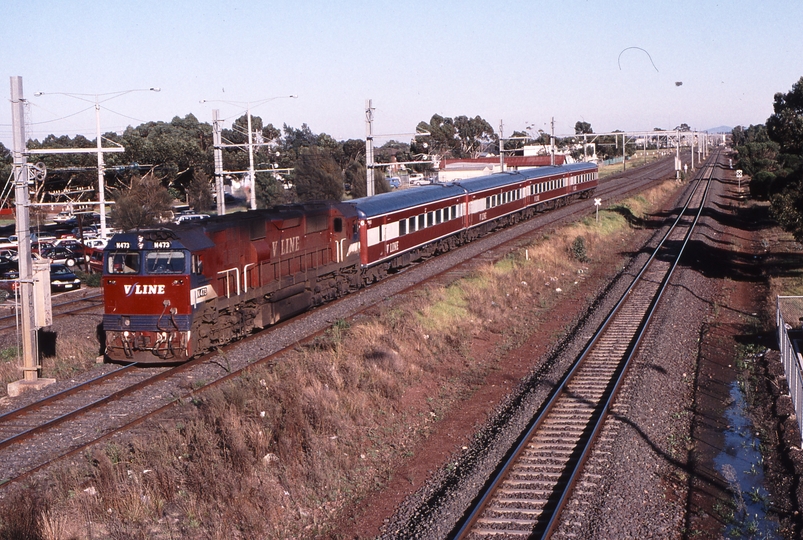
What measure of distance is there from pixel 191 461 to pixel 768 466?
9.53 meters

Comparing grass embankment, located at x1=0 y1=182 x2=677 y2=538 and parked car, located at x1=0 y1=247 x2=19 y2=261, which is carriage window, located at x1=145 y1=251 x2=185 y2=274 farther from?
parked car, located at x1=0 y1=247 x2=19 y2=261

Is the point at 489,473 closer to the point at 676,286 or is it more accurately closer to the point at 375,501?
the point at 375,501

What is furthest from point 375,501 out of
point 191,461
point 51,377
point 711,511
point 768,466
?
point 51,377

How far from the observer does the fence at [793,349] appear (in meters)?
14.0

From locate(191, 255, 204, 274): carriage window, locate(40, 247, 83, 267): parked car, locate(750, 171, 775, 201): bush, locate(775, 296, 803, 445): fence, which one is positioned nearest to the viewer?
locate(775, 296, 803, 445): fence

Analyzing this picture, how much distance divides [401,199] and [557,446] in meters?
19.8

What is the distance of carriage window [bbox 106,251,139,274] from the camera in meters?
17.6

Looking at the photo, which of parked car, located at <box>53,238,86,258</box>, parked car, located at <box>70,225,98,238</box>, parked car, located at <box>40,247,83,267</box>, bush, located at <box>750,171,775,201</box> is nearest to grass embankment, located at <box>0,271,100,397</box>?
parked car, located at <box>40,247,83,267</box>

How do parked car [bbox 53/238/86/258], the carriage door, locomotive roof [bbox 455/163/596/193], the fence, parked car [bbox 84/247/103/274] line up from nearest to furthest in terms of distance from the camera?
1. the fence
2. the carriage door
3. parked car [bbox 84/247/103/274]
4. locomotive roof [bbox 455/163/596/193]
5. parked car [bbox 53/238/86/258]

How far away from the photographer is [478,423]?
48.9 ft

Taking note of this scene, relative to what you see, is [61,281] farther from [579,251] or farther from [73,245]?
[579,251]

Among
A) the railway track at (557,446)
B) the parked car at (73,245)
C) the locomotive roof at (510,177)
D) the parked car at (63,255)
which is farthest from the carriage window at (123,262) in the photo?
the parked car at (73,245)

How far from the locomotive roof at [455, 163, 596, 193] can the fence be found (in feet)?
62.0

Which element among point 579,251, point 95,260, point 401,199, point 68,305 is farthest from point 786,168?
point 68,305
